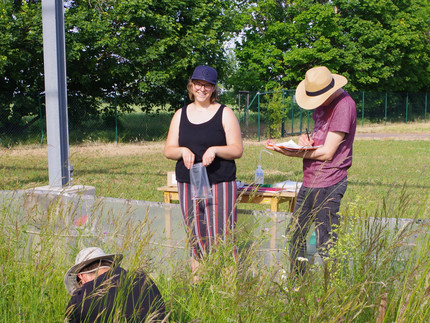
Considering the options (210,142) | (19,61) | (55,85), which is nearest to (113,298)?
(210,142)

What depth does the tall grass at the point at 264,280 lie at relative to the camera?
7.00 feet

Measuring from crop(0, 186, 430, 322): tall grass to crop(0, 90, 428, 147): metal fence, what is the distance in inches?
581

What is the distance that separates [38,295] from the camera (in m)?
2.51

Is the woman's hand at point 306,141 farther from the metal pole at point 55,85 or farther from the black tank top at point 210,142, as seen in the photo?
the metal pole at point 55,85

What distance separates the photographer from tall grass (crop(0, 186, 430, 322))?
2133mm

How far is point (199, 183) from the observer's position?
367 cm

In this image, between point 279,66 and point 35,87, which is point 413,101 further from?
point 35,87

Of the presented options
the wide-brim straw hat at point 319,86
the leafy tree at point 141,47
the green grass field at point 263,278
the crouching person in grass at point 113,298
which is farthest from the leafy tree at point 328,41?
the crouching person in grass at point 113,298

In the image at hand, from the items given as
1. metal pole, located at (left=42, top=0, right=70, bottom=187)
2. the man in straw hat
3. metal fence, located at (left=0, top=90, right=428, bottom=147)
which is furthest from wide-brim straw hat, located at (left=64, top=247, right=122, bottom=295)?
metal fence, located at (left=0, top=90, right=428, bottom=147)

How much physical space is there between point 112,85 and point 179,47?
3.12 metres

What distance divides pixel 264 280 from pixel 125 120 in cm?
1923

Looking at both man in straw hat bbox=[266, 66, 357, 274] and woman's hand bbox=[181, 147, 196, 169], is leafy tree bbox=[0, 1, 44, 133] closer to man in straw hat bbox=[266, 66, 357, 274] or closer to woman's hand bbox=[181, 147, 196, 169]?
woman's hand bbox=[181, 147, 196, 169]

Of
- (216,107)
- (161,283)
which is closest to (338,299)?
(161,283)

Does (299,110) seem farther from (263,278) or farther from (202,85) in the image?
(263,278)
